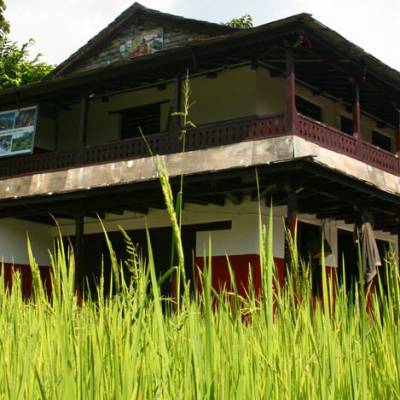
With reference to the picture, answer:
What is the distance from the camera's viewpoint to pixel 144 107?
16.6 metres

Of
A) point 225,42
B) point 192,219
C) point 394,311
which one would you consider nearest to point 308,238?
point 192,219

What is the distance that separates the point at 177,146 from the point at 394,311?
426 inches

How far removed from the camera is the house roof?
16625 millimetres

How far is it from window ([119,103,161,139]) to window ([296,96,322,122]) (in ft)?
10.5

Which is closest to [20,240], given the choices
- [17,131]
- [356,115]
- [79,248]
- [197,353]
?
[17,131]

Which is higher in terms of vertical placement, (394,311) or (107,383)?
(394,311)

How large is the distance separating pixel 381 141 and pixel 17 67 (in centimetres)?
1650

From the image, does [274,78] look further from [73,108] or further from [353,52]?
[73,108]

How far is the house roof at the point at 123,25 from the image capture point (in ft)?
54.5

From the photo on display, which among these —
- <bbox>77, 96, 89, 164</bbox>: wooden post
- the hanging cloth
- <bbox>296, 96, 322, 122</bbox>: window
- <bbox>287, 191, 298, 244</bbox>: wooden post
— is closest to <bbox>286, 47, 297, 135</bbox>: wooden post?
<bbox>287, 191, 298, 244</bbox>: wooden post

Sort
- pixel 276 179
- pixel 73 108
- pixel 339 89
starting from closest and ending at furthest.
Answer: pixel 276 179, pixel 339 89, pixel 73 108

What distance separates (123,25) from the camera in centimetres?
1784

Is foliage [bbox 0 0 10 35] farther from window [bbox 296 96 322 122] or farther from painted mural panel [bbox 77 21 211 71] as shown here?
window [bbox 296 96 322 122]

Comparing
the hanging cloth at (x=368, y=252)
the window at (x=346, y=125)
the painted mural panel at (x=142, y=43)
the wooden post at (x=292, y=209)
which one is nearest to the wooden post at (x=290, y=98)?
the wooden post at (x=292, y=209)
